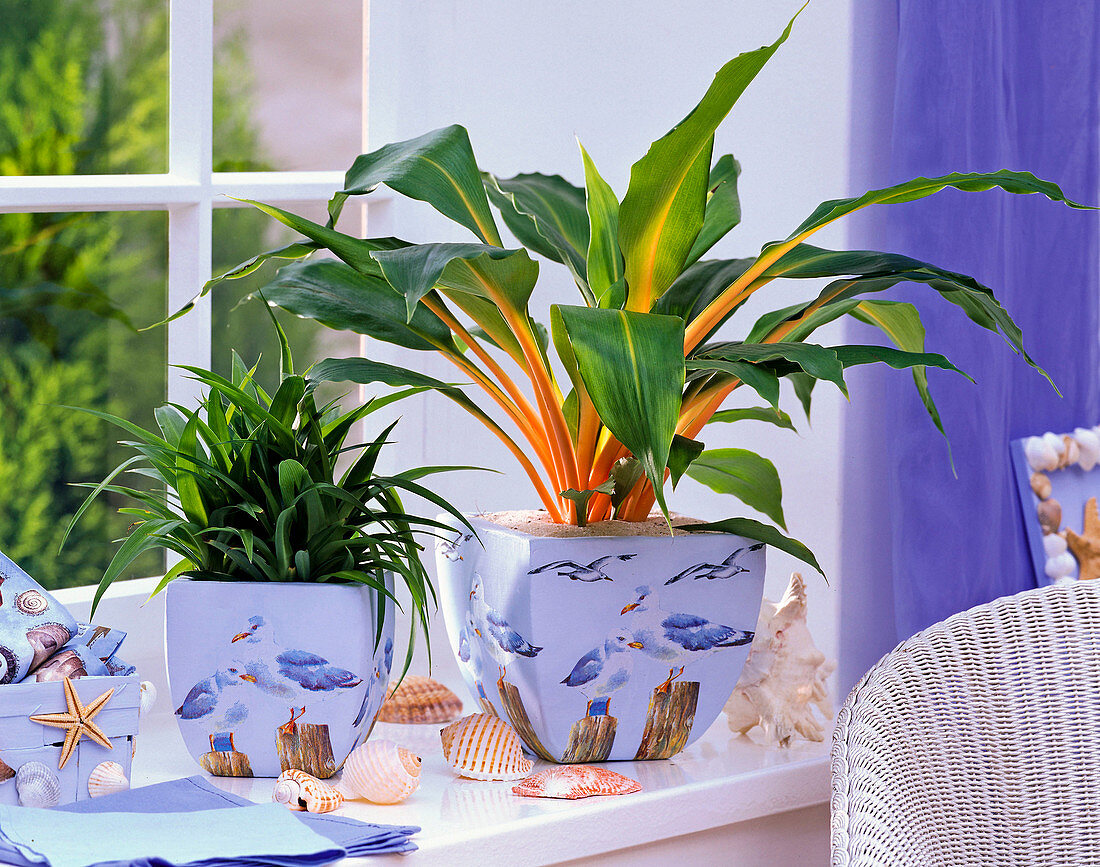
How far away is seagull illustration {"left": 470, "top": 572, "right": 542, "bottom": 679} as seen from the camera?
106 centimetres

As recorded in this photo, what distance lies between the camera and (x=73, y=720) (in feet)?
3.02

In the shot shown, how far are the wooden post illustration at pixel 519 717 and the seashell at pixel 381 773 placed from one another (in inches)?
4.8

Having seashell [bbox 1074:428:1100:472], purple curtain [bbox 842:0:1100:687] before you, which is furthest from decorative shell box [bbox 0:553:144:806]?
seashell [bbox 1074:428:1100:472]

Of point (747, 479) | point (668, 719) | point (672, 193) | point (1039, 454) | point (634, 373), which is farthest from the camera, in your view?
point (1039, 454)

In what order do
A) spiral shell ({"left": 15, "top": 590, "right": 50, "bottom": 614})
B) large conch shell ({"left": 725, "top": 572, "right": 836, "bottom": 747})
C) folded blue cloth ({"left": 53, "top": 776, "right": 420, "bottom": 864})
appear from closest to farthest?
1. folded blue cloth ({"left": 53, "top": 776, "right": 420, "bottom": 864})
2. spiral shell ({"left": 15, "top": 590, "right": 50, "bottom": 614})
3. large conch shell ({"left": 725, "top": 572, "right": 836, "bottom": 747})

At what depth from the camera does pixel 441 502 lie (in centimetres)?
105

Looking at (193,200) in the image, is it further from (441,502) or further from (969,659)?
(969,659)

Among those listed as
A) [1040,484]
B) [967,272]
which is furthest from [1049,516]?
[967,272]

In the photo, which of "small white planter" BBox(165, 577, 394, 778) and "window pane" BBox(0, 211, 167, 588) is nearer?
"small white planter" BBox(165, 577, 394, 778)

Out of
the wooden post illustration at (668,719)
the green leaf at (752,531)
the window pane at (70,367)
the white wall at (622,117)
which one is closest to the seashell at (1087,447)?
the white wall at (622,117)

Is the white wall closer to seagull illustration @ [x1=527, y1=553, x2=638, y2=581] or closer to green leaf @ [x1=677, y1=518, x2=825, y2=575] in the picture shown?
green leaf @ [x1=677, y1=518, x2=825, y2=575]

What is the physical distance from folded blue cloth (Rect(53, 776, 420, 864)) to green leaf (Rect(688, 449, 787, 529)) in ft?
1.73

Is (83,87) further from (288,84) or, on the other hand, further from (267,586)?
(267,586)

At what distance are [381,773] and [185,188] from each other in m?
0.73
